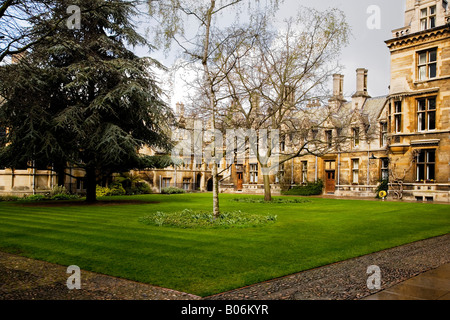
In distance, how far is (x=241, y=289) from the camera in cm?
559

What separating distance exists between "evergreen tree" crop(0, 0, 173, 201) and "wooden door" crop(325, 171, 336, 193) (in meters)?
19.5

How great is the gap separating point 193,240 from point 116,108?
15602 millimetres

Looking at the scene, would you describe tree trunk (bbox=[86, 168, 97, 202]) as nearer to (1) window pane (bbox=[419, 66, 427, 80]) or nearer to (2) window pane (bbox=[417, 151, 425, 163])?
(2) window pane (bbox=[417, 151, 425, 163])

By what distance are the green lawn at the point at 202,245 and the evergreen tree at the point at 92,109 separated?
25.1 feet

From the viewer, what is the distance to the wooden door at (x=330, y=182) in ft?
122

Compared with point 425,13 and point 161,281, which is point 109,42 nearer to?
point 161,281

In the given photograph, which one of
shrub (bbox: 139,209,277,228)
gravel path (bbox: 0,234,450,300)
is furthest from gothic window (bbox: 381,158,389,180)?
gravel path (bbox: 0,234,450,300)

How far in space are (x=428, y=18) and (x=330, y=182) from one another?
17.2 metres

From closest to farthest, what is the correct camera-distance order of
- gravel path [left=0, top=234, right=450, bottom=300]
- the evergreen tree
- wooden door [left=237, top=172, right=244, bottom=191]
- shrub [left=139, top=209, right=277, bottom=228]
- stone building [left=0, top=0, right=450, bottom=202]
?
gravel path [left=0, top=234, right=450, bottom=300] → shrub [left=139, top=209, right=277, bottom=228] → the evergreen tree → stone building [left=0, top=0, right=450, bottom=202] → wooden door [left=237, top=172, right=244, bottom=191]

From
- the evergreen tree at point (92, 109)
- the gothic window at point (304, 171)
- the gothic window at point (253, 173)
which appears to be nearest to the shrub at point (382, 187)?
the gothic window at point (304, 171)

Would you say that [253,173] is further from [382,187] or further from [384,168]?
[382,187]

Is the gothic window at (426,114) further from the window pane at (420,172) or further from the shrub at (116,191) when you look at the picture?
the shrub at (116,191)

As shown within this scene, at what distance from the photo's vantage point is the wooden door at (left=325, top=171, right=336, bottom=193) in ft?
122
